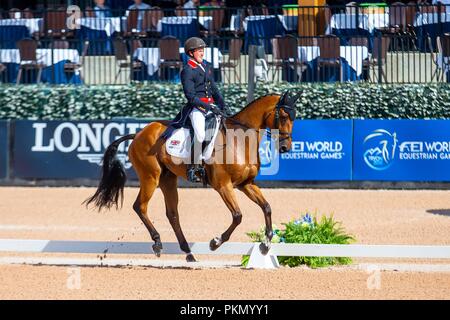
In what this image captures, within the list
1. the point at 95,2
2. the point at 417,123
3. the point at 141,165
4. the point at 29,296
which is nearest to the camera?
the point at 29,296

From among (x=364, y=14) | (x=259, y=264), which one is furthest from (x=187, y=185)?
(x=259, y=264)

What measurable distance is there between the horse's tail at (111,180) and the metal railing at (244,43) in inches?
319

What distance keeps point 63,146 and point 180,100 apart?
258 centimetres

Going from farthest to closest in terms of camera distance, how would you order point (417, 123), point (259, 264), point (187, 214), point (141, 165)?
point (417, 123)
point (187, 214)
point (141, 165)
point (259, 264)

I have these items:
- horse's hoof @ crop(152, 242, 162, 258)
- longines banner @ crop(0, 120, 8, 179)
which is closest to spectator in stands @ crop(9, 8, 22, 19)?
longines banner @ crop(0, 120, 8, 179)

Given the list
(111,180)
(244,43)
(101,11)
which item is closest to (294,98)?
(111,180)

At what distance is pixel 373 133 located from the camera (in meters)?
19.5

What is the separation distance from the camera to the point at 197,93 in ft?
38.9

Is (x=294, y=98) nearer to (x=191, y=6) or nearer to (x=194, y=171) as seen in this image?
(x=194, y=171)

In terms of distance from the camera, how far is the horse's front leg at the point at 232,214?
37.0 ft

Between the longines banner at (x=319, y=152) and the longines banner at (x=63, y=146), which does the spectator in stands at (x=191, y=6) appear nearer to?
the longines banner at (x=63, y=146)

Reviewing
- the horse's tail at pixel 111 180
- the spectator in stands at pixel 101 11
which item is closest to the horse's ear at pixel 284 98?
the horse's tail at pixel 111 180

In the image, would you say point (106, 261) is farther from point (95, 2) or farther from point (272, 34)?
point (95, 2)

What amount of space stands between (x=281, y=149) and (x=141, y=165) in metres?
1.80
